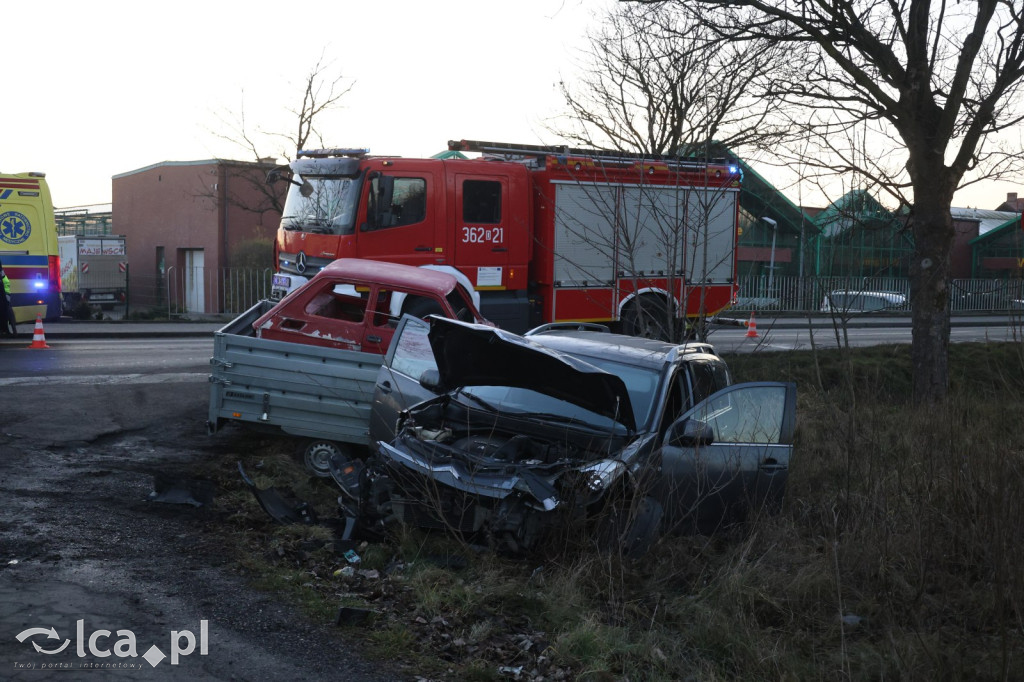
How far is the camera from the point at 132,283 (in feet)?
125

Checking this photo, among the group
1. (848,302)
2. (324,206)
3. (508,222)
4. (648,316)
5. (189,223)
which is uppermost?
(189,223)

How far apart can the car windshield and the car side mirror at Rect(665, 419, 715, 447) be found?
0.33 m

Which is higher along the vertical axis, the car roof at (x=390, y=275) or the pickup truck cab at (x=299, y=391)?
the car roof at (x=390, y=275)

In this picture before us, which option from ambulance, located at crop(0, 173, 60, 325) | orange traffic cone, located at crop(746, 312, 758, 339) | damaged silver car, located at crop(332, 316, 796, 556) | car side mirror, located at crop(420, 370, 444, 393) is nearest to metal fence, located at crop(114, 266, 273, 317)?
ambulance, located at crop(0, 173, 60, 325)

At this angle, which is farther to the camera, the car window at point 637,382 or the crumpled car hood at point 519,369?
the car window at point 637,382

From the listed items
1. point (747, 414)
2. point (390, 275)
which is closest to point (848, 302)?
point (747, 414)

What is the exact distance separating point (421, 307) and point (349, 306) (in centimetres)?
102

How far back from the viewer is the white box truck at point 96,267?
3094cm

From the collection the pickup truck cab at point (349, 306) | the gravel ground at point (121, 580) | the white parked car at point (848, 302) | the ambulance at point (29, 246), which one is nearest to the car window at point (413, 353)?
the pickup truck cab at point (349, 306)

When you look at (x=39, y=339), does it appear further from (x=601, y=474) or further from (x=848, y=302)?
(x=848, y=302)

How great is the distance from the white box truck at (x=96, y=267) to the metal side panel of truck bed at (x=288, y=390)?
80.6 ft

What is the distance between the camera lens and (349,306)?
987cm

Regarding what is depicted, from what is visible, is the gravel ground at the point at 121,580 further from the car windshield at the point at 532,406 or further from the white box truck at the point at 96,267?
the white box truck at the point at 96,267

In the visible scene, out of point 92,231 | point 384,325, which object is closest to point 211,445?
point 384,325
